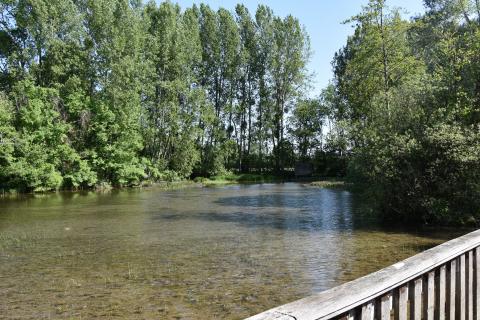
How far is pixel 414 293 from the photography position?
122 inches

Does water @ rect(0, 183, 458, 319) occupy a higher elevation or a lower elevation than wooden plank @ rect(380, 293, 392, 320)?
lower

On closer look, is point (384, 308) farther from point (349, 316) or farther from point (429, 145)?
point (429, 145)

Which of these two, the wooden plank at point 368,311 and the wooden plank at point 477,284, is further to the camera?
the wooden plank at point 477,284

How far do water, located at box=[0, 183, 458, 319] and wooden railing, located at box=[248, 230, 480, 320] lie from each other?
14.6 feet

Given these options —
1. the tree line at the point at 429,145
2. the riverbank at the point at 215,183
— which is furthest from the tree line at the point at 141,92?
the tree line at the point at 429,145

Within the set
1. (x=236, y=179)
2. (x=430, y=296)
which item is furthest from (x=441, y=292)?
(x=236, y=179)

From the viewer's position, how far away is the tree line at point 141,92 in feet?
128

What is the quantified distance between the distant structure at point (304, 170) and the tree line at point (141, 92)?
332 cm

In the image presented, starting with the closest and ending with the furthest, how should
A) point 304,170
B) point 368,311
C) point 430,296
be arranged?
point 368,311 → point 430,296 → point 304,170

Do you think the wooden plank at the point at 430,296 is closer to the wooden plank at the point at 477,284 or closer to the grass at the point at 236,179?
the wooden plank at the point at 477,284

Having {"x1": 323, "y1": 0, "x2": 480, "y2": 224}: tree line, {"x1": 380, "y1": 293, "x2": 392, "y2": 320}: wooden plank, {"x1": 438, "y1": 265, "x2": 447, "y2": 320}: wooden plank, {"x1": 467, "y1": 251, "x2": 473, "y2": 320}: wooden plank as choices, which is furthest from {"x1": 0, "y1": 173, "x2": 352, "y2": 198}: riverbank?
{"x1": 380, "y1": 293, "x2": 392, "y2": 320}: wooden plank

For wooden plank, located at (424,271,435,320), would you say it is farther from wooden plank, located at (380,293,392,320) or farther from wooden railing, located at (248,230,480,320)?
wooden plank, located at (380,293,392,320)

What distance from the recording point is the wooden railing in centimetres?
221

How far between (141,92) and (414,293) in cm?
4906
